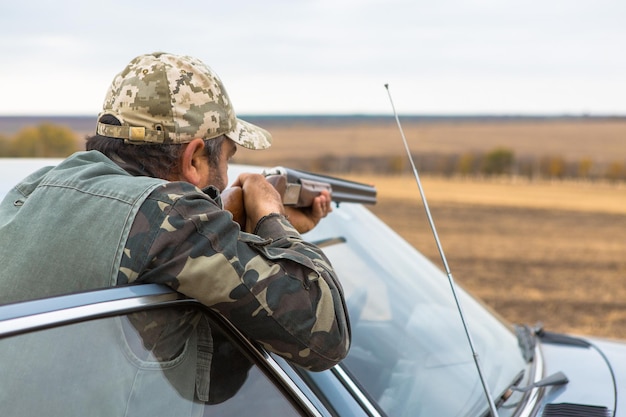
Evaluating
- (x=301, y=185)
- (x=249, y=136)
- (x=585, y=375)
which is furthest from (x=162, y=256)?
(x=585, y=375)

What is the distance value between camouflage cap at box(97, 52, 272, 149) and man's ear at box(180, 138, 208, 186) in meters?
0.02

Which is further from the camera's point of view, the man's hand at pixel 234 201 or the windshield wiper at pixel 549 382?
the windshield wiper at pixel 549 382

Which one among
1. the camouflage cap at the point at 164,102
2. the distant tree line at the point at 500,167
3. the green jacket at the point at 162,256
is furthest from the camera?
the distant tree line at the point at 500,167

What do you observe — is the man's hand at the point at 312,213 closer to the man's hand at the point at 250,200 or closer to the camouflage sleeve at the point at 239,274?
the man's hand at the point at 250,200

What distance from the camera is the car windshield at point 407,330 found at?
2.29 meters

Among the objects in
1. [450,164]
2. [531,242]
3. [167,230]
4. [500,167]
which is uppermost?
[167,230]

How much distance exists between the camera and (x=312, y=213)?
2.56m

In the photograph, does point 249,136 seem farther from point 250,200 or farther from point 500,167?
point 500,167

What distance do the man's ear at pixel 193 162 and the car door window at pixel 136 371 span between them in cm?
42

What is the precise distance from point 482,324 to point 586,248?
11.8 metres

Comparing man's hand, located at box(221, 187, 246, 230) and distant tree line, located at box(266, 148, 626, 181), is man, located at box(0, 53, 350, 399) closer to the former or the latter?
man's hand, located at box(221, 187, 246, 230)

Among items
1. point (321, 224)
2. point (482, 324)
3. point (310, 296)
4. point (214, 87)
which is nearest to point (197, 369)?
point (310, 296)

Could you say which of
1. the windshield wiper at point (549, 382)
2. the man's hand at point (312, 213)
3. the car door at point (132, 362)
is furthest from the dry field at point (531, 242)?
the car door at point (132, 362)

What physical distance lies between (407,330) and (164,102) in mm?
1104
